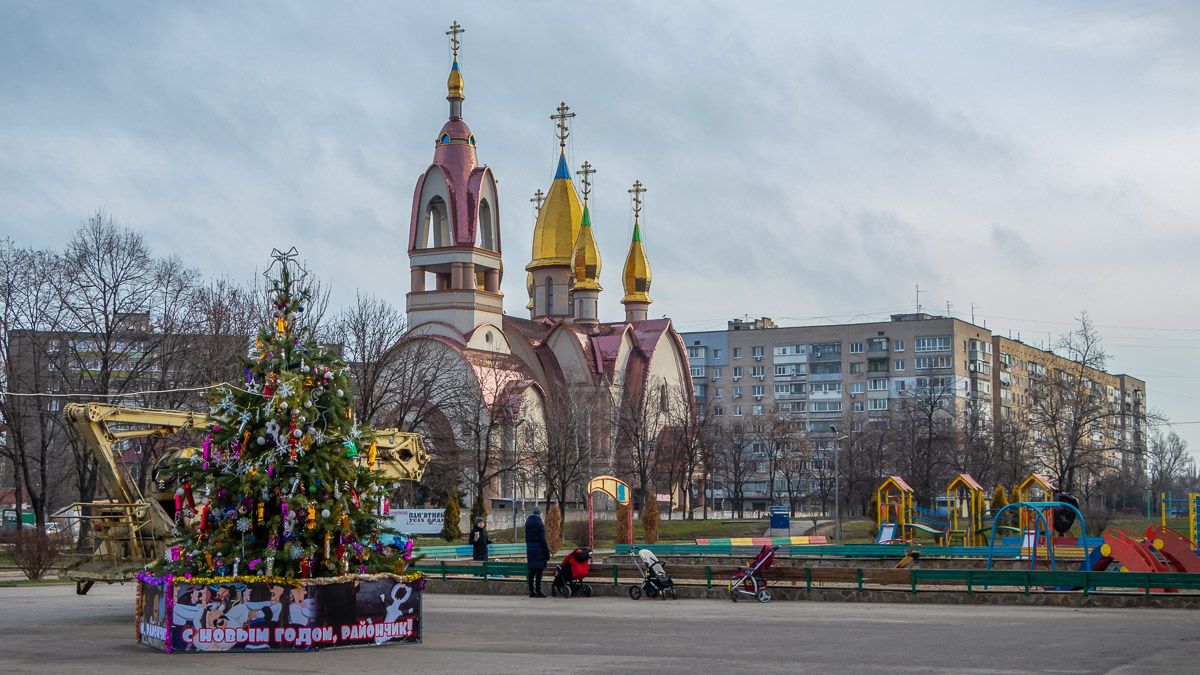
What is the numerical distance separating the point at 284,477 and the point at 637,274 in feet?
248

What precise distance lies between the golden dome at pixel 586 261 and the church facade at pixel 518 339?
8cm

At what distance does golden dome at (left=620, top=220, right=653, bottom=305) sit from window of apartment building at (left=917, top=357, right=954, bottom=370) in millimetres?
27393

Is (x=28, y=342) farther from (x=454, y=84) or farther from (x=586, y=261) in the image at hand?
(x=586, y=261)

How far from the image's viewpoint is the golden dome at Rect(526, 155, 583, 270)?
3386 inches

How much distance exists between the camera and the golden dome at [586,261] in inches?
3371

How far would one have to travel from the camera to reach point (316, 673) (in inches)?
506

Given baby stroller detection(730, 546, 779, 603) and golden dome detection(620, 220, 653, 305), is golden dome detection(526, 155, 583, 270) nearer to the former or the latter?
golden dome detection(620, 220, 653, 305)

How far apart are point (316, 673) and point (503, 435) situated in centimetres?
5060

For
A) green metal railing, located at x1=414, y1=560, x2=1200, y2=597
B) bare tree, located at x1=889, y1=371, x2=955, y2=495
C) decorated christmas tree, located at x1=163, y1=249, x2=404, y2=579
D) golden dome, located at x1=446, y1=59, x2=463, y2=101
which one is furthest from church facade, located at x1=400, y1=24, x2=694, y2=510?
decorated christmas tree, located at x1=163, y1=249, x2=404, y2=579

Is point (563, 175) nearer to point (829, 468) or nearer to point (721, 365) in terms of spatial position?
point (829, 468)

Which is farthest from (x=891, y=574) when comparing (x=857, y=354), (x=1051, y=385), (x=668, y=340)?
(x=857, y=354)

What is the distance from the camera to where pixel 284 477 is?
15.4 meters

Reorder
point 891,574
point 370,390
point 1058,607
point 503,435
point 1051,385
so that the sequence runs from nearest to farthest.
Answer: point 1058,607, point 891,574, point 370,390, point 1051,385, point 503,435

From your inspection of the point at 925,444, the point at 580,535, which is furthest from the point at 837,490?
the point at 925,444
